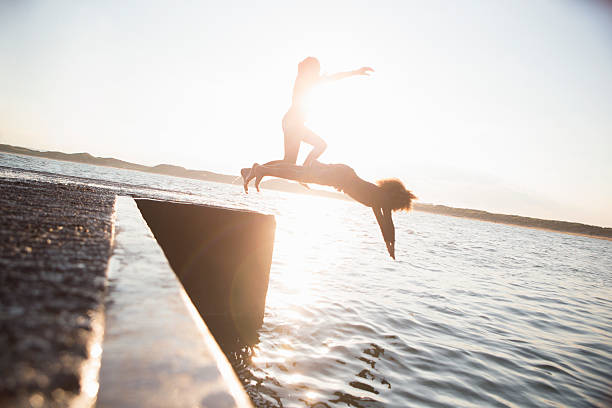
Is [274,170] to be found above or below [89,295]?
above

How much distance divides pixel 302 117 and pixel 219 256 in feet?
11.9

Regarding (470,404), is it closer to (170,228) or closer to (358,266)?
(170,228)

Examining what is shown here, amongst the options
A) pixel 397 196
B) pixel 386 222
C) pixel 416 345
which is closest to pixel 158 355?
pixel 416 345

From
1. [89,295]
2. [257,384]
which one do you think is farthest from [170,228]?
[89,295]

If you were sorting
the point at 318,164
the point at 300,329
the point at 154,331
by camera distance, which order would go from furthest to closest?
the point at 318,164, the point at 300,329, the point at 154,331

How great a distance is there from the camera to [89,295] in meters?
0.89

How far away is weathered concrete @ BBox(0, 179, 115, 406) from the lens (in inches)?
20.0

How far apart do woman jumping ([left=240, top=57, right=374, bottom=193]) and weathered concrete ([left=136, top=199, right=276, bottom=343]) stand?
1608 millimetres

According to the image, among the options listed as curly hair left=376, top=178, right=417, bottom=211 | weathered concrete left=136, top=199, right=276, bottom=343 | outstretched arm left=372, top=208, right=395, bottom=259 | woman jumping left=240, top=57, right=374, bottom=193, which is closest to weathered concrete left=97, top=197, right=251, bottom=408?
weathered concrete left=136, top=199, right=276, bottom=343

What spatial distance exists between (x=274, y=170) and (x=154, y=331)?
6.73 m

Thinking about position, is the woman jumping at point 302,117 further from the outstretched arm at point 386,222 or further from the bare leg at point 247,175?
the outstretched arm at point 386,222

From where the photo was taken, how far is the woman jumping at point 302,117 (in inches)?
267

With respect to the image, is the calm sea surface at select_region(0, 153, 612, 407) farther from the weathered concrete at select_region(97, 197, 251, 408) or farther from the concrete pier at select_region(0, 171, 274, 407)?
the weathered concrete at select_region(97, 197, 251, 408)

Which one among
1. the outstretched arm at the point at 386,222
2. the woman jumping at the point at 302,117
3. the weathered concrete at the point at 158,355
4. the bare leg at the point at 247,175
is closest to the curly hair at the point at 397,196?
the outstretched arm at the point at 386,222
